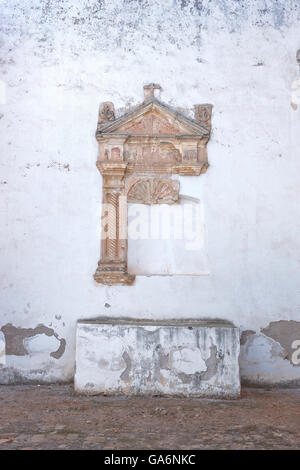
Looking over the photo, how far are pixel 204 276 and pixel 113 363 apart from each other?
1.54 m

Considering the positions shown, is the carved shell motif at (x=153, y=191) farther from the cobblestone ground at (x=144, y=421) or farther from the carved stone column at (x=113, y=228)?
the cobblestone ground at (x=144, y=421)

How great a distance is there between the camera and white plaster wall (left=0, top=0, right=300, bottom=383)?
5633mm

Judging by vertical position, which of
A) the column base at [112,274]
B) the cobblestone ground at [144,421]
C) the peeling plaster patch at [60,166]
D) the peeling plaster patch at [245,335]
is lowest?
the cobblestone ground at [144,421]

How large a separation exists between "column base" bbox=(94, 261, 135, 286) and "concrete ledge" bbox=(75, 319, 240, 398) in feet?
2.05

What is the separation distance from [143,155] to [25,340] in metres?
2.76

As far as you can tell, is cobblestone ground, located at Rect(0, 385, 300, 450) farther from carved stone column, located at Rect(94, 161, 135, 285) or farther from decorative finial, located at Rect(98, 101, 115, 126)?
decorative finial, located at Rect(98, 101, 115, 126)

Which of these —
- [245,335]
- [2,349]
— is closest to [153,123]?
[245,335]

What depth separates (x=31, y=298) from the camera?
18.5 feet

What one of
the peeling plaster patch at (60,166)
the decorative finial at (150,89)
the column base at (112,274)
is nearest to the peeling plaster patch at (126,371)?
the column base at (112,274)

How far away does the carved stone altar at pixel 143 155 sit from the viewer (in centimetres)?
579

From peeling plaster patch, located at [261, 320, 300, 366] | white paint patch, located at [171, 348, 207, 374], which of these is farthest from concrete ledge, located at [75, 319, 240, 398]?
peeling plaster patch, located at [261, 320, 300, 366]

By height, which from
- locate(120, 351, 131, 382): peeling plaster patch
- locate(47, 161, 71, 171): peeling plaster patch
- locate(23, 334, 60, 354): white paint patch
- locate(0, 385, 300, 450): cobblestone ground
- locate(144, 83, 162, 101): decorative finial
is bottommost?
locate(0, 385, 300, 450): cobblestone ground

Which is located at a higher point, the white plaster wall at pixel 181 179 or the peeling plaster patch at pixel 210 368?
the white plaster wall at pixel 181 179
